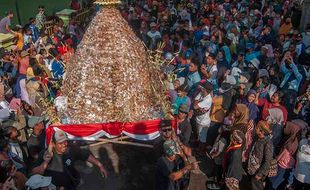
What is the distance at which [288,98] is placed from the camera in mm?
7812

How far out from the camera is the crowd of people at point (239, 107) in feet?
19.2

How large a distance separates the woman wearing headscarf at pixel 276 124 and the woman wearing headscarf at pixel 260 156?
3.00 ft

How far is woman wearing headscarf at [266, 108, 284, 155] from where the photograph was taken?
674cm

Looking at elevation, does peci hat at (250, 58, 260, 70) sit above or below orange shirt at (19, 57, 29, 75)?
above

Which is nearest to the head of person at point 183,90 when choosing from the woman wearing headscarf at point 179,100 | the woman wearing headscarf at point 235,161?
the woman wearing headscarf at point 179,100

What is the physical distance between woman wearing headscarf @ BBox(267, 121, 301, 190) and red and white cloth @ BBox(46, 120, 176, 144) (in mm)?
2138

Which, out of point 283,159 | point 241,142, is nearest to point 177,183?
point 241,142

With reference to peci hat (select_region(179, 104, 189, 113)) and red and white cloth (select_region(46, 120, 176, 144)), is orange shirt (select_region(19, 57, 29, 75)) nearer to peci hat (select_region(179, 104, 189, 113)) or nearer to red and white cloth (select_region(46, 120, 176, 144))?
red and white cloth (select_region(46, 120, 176, 144))

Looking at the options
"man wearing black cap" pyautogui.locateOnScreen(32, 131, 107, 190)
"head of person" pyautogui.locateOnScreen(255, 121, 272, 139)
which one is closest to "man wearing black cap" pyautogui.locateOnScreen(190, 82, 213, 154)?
"head of person" pyautogui.locateOnScreen(255, 121, 272, 139)

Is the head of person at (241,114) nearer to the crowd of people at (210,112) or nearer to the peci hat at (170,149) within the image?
the crowd of people at (210,112)

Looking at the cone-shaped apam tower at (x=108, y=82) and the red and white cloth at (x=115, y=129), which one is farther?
the cone-shaped apam tower at (x=108, y=82)

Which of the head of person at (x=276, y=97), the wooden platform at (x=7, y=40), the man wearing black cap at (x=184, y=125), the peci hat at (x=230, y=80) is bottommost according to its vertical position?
the wooden platform at (x=7, y=40)

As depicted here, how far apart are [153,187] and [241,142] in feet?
7.25

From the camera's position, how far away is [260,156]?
5.87 m
